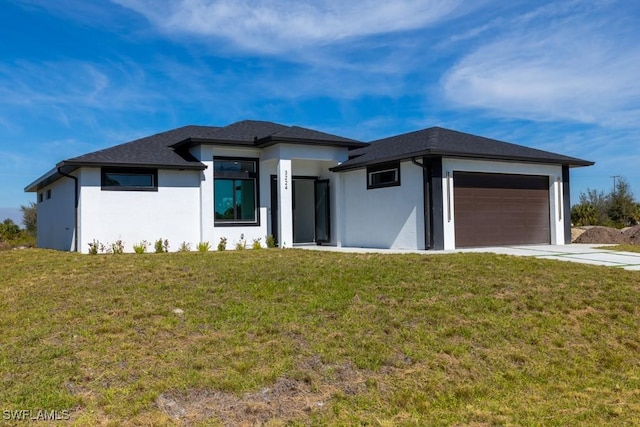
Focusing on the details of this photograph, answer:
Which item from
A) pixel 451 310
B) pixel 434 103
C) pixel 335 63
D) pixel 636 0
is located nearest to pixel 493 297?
pixel 451 310

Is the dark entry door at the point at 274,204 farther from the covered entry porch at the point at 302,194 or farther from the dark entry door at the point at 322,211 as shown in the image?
the dark entry door at the point at 322,211

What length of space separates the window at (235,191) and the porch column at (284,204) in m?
1.10

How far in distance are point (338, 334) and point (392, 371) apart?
3.12 ft

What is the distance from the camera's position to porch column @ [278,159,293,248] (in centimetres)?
1573

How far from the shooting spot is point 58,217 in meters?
17.5

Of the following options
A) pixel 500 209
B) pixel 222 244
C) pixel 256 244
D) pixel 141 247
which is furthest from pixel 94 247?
pixel 500 209

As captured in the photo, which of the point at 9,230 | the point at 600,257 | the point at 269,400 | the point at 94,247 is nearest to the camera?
the point at 269,400

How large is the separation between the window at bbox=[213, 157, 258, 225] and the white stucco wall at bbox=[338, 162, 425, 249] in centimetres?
297

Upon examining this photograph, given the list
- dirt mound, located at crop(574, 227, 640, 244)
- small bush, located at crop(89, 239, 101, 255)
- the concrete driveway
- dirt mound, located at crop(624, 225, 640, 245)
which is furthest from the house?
dirt mound, located at crop(624, 225, 640, 245)

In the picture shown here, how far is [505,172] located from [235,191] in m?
8.52

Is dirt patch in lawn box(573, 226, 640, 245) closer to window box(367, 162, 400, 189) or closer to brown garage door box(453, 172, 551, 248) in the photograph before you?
brown garage door box(453, 172, 551, 248)

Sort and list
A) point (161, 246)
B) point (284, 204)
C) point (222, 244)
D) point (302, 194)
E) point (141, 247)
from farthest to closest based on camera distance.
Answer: point (302, 194) < point (284, 204) < point (222, 244) < point (161, 246) < point (141, 247)

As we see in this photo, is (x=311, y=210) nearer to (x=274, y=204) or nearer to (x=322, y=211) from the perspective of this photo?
(x=322, y=211)

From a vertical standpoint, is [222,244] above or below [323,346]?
above
